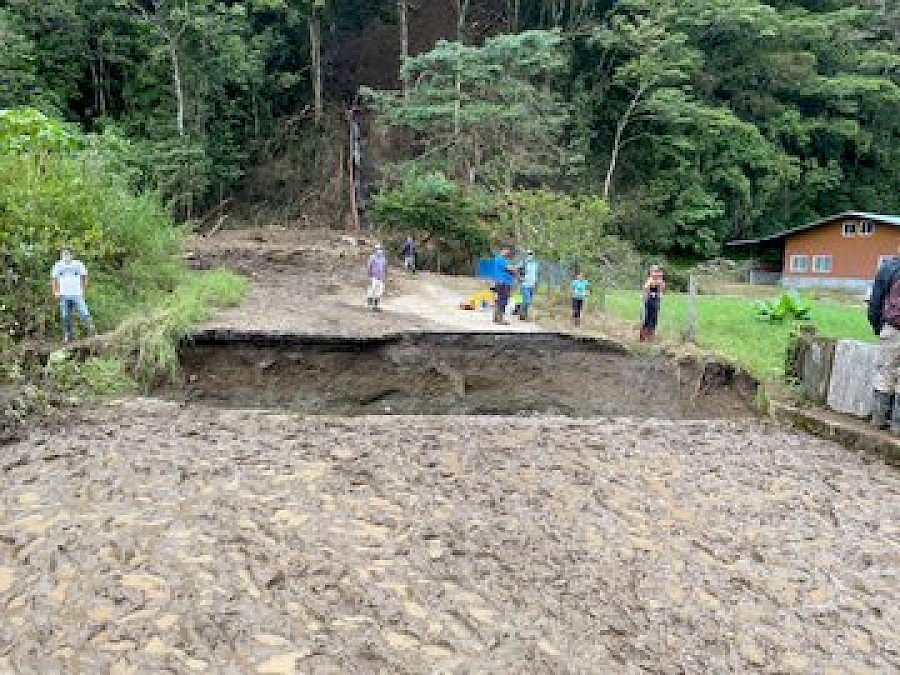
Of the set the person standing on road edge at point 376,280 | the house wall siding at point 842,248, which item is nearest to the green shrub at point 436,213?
the person standing on road edge at point 376,280

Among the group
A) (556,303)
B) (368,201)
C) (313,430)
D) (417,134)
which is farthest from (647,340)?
(417,134)

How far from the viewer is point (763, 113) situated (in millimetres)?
32938

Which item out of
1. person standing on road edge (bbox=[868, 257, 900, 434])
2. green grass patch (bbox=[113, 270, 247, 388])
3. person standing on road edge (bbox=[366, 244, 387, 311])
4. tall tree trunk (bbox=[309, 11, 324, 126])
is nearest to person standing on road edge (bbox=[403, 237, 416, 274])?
person standing on road edge (bbox=[366, 244, 387, 311])

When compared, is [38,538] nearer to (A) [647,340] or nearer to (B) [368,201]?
(A) [647,340]

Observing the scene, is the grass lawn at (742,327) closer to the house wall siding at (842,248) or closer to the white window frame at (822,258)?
the house wall siding at (842,248)

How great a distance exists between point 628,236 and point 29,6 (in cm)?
2353

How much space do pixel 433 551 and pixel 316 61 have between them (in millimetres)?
28909

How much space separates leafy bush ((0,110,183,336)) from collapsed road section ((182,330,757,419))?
2132 mm

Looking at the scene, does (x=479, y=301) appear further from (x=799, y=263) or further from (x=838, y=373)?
(x=799, y=263)

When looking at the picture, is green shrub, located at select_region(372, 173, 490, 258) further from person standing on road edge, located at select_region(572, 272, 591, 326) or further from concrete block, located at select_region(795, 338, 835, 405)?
concrete block, located at select_region(795, 338, 835, 405)

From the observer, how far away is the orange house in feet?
89.9

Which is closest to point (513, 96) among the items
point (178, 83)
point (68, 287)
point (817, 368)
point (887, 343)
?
point (178, 83)

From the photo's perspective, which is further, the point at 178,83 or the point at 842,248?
the point at 842,248

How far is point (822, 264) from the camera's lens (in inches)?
1168
